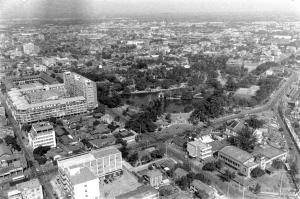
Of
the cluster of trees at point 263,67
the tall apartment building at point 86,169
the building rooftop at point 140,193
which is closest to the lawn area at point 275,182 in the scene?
the building rooftop at point 140,193

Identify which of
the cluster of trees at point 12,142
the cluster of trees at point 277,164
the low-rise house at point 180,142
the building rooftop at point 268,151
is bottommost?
the cluster of trees at point 12,142

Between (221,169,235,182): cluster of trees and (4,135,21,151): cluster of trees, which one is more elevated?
(221,169,235,182): cluster of trees

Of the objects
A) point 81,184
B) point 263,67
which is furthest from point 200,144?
point 263,67

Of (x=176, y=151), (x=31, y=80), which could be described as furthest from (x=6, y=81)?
(x=176, y=151)

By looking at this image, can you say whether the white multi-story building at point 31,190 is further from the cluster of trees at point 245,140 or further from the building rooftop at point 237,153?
the cluster of trees at point 245,140

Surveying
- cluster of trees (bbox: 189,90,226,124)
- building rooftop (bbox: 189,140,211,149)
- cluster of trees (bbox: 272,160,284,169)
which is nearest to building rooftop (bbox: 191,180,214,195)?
building rooftop (bbox: 189,140,211,149)

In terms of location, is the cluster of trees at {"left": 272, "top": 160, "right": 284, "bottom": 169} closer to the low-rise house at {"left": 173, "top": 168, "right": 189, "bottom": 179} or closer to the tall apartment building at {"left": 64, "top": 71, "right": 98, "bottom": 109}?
the low-rise house at {"left": 173, "top": 168, "right": 189, "bottom": 179}

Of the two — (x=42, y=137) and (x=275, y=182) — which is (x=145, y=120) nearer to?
(x=42, y=137)

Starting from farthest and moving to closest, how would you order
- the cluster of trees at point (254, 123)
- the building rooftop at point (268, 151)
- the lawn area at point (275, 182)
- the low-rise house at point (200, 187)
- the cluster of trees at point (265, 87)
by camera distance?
1. the cluster of trees at point (265, 87)
2. the cluster of trees at point (254, 123)
3. the building rooftop at point (268, 151)
4. the lawn area at point (275, 182)
5. the low-rise house at point (200, 187)
